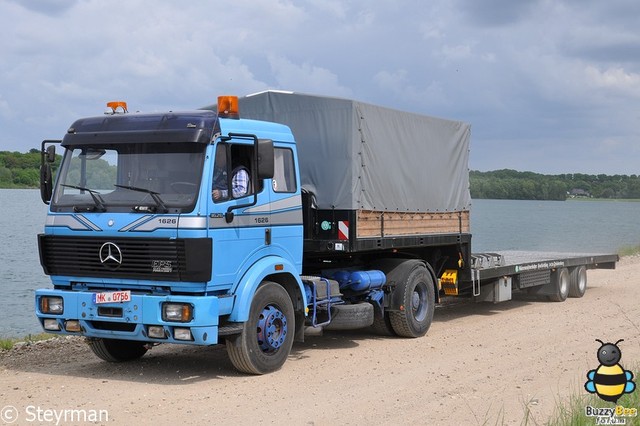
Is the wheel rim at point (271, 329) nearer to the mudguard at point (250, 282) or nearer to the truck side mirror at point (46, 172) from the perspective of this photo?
the mudguard at point (250, 282)

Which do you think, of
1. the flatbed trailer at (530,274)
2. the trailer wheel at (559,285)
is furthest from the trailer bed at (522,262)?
the trailer wheel at (559,285)

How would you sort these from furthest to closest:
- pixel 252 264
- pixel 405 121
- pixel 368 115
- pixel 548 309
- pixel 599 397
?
pixel 548 309 < pixel 405 121 < pixel 368 115 < pixel 252 264 < pixel 599 397

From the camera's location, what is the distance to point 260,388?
8.72 m

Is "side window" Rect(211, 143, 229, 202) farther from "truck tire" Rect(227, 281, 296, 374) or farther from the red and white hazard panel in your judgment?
the red and white hazard panel

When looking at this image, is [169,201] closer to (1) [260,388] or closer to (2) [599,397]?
(1) [260,388]

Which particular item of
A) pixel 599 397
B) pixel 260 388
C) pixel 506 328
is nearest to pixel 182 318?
pixel 260 388

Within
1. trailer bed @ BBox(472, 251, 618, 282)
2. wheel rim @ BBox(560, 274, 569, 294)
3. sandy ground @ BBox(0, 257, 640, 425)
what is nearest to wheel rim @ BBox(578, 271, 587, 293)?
trailer bed @ BBox(472, 251, 618, 282)

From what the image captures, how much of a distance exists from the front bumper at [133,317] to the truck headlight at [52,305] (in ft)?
0.12

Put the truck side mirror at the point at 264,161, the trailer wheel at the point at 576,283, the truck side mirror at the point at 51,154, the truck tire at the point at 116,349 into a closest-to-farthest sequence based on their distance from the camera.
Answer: the truck side mirror at the point at 264,161, the truck side mirror at the point at 51,154, the truck tire at the point at 116,349, the trailer wheel at the point at 576,283

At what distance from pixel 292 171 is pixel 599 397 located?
4.60 m

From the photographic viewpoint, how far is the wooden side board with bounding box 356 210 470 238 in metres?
11.3

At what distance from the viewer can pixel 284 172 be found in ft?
32.9

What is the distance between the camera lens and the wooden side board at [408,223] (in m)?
11.3

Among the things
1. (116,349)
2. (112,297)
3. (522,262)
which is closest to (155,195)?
(112,297)
